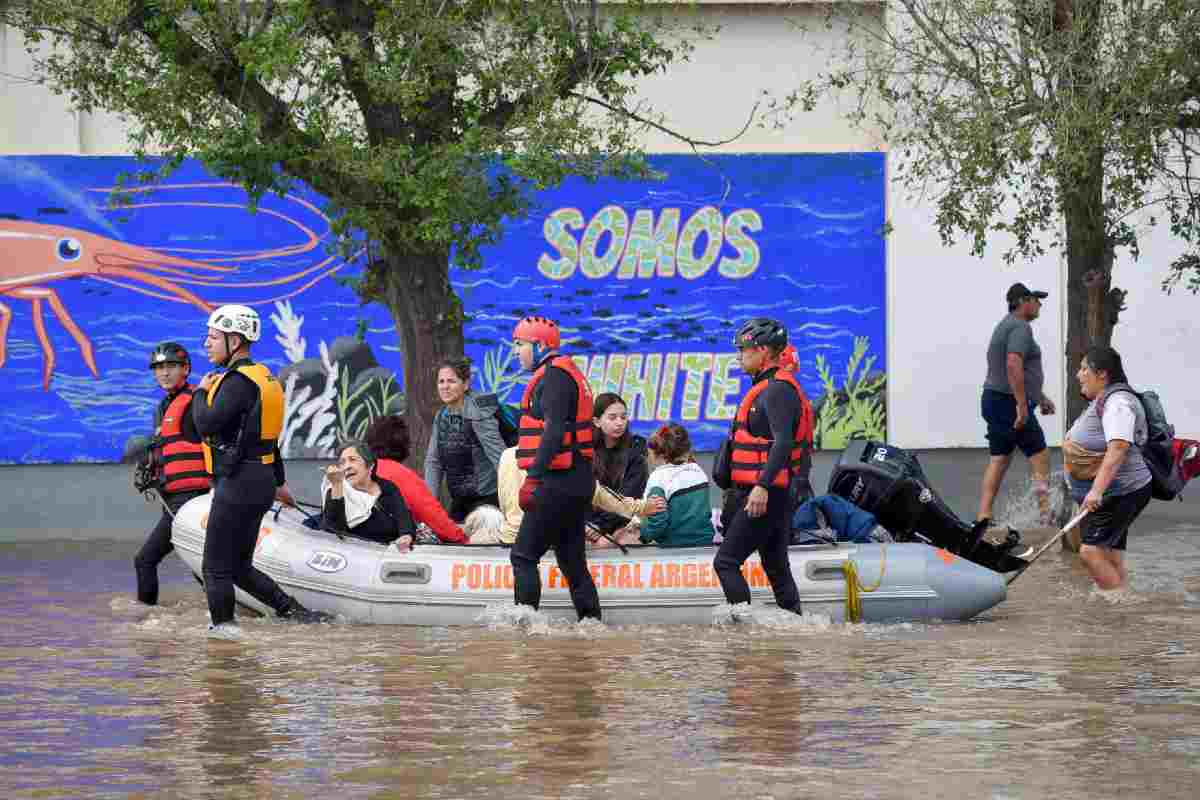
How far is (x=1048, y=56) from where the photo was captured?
A: 43.8 feet

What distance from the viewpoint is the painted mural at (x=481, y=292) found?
18125 mm

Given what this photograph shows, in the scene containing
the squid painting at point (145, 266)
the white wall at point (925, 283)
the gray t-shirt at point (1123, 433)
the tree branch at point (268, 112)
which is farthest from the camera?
the white wall at point (925, 283)

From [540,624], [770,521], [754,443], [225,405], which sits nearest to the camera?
[225,405]

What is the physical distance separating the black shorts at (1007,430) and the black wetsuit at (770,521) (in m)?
5.53

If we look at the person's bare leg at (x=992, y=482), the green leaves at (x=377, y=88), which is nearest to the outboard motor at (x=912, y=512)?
the green leaves at (x=377, y=88)

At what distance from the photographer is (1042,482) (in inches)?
616

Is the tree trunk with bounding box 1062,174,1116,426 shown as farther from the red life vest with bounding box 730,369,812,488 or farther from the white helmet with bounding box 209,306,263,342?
the white helmet with bounding box 209,306,263,342

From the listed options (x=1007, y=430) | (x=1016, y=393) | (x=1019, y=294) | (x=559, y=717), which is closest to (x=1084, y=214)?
(x=1019, y=294)

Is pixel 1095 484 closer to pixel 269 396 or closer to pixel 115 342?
pixel 269 396

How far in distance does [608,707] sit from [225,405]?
9.55 ft

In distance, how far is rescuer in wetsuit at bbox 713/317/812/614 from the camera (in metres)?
10.0

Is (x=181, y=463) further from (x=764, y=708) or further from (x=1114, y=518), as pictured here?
(x=1114, y=518)

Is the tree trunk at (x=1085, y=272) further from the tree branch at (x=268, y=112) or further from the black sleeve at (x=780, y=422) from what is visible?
the tree branch at (x=268, y=112)

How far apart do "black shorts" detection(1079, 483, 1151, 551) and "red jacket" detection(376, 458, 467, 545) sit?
Answer: 3601mm
